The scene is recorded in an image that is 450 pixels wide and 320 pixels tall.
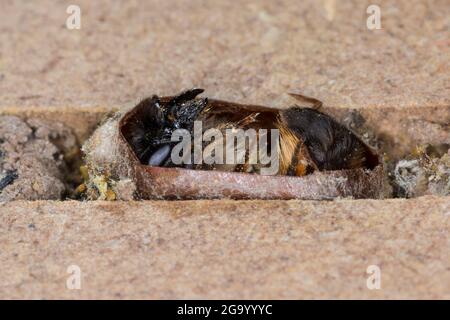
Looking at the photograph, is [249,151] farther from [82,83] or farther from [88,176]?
[82,83]

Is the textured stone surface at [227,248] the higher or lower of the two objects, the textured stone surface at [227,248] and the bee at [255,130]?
the lower

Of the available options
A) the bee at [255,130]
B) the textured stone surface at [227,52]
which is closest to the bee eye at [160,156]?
the bee at [255,130]

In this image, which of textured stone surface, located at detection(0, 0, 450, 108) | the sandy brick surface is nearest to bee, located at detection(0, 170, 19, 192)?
the sandy brick surface

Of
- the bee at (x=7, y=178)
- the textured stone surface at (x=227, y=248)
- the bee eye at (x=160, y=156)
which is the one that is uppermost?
the bee eye at (x=160, y=156)

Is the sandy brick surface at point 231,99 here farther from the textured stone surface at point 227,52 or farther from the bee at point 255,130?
the bee at point 255,130

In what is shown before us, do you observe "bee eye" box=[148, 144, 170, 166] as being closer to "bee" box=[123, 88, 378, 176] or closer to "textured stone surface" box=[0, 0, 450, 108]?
"bee" box=[123, 88, 378, 176]

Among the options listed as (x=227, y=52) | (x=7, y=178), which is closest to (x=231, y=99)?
(x=227, y=52)
